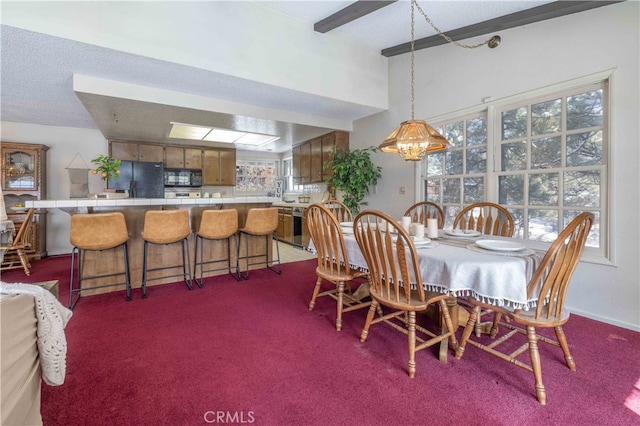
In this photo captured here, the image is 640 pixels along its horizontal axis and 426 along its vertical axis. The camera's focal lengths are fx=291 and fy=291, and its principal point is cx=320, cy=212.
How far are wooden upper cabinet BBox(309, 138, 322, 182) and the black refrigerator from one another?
9.42 feet

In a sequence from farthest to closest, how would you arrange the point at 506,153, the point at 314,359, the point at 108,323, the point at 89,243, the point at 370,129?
the point at 370,129, the point at 506,153, the point at 89,243, the point at 108,323, the point at 314,359

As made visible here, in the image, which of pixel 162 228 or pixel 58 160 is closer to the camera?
pixel 162 228

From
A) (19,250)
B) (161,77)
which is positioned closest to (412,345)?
(161,77)

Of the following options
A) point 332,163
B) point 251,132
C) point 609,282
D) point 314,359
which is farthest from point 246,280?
point 609,282

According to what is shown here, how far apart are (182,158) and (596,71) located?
627cm

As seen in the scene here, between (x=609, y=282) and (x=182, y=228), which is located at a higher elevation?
(x=182, y=228)

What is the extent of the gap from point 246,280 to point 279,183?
454cm

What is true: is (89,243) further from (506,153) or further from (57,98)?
(506,153)

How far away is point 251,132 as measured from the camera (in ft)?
16.4

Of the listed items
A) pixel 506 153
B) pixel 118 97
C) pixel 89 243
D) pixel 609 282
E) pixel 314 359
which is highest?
pixel 118 97

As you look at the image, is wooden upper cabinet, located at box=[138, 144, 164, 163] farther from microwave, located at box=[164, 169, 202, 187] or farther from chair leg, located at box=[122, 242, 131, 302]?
chair leg, located at box=[122, 242, 131, 302]

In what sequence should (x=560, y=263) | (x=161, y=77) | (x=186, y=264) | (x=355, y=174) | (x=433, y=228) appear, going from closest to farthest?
(x=560, y=263) → (x=433, y=228) → (x=161, y=77) → (x=186, y=264) → (x=355, y=174)

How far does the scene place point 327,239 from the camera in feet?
7.48

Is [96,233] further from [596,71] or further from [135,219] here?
[596,71]
